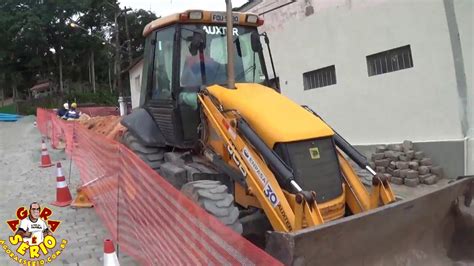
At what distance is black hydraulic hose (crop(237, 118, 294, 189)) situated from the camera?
4.05m

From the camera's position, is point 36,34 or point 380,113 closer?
point 380,113

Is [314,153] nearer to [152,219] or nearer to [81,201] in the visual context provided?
[152,219]

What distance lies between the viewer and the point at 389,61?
9781mm

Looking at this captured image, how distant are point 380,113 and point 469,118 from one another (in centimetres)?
206

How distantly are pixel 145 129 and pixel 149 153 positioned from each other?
0.36m

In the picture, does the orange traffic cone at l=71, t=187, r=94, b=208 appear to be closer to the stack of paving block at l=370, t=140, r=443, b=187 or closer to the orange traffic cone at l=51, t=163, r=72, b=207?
the orange traffic cone at l=51, t=163, r=72, b=207

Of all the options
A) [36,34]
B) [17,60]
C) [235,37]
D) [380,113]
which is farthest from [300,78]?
[17,60]

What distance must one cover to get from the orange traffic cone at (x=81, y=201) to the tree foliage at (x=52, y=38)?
37460 mm

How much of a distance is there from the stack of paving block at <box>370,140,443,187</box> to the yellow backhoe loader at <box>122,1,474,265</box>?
13.9 feet

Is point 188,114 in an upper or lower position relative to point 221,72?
lower

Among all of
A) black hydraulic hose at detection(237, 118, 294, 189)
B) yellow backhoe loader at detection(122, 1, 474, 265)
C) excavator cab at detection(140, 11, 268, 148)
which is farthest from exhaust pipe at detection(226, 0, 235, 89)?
black hydraulic hose at detection(237, 118, 294, 189)

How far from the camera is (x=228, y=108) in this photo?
4895 mm

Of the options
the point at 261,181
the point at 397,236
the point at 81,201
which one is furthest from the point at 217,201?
the point at 81,201

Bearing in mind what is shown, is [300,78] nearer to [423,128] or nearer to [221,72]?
[423,128]
